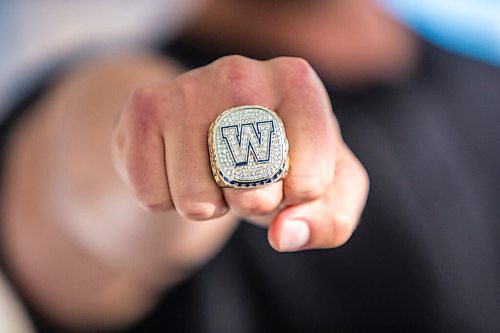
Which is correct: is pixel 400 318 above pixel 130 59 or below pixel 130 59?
below

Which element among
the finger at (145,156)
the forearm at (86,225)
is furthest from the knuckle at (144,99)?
the forearm at (86,225)

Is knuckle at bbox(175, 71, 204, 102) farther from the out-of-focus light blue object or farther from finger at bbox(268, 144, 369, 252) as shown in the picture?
the out-of-focus light blue object

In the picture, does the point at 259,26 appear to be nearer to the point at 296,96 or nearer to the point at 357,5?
the point at 357,5

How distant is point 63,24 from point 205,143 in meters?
0.62

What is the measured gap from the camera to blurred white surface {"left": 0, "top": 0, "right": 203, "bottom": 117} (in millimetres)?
686

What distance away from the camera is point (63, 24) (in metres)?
0.75

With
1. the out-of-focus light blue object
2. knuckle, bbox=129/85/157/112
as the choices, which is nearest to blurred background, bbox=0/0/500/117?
the out-of-focus light blue object

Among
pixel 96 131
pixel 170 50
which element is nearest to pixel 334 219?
pixel 96 131

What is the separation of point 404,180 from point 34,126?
31 cm

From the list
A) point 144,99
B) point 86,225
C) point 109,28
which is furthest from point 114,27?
point 144,99

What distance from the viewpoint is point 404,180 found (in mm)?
494

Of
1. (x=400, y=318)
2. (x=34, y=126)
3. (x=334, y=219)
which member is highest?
(x=334, y=219)

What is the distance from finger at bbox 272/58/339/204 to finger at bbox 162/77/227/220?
0.08 ft

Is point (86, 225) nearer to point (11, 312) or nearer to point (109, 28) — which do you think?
point (11, 312)
